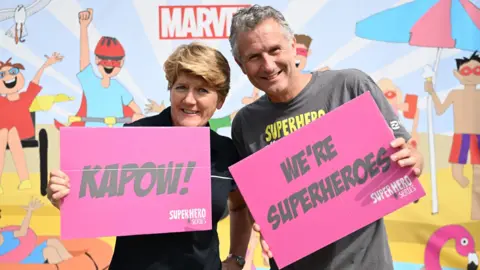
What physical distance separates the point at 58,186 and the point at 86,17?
1.82 meters

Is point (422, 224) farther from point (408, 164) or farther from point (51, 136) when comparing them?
point (51, 136)

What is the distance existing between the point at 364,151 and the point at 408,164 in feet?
0.41

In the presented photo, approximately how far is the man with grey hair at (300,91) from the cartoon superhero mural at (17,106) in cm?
180

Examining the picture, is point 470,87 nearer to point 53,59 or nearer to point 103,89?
point 103,89

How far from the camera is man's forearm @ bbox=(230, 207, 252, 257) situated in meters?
1.53

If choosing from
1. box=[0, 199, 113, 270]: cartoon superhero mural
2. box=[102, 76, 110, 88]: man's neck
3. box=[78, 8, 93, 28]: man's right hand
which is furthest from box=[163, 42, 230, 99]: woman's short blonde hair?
box=[0, 199, 113, 270]: cartoon superhero mural

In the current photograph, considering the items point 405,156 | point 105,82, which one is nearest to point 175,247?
point 405,156

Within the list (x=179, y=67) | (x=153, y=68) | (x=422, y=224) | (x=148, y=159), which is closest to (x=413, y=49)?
(x=422, y=224)

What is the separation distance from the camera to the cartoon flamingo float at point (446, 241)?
2.54 meters

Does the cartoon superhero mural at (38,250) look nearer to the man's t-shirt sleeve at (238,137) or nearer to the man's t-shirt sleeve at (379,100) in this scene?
the man's t-shirt sleeve at (238,137)

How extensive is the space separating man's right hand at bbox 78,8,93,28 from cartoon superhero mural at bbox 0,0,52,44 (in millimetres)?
241

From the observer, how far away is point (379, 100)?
4.12 ft

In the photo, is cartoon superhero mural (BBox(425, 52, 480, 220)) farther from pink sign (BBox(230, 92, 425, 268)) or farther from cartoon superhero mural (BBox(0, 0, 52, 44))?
cartoon superhero mural (BBox(0, 0, 52, 44))

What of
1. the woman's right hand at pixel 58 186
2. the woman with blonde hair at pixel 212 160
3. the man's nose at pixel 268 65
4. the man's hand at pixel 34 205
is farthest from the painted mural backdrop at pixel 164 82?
the woman's right hand at pixel 58 186
